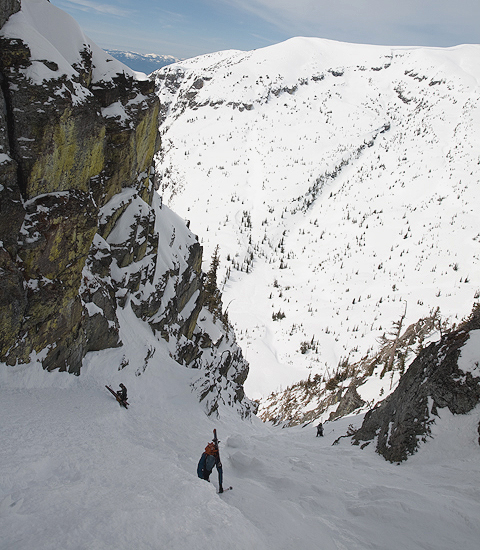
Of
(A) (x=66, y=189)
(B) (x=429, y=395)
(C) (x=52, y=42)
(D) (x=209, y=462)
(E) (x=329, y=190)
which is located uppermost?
(E) (x=329, y=190)

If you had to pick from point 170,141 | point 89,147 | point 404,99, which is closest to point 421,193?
point 404,99

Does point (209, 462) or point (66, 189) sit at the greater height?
point (66, 189)

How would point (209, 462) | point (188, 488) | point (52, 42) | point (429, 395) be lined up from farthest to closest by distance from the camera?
point (52, 42) → point (429, 395) → point (209, 462) → point (188, 488)

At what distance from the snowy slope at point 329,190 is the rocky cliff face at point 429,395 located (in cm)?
3076

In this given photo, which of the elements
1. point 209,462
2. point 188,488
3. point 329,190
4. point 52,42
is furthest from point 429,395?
point 329,190

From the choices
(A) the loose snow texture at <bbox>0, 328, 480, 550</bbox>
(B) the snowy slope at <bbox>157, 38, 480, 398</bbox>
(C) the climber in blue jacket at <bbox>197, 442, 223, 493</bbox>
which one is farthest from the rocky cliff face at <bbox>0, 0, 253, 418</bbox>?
(B) the snowy slope at <bbox>157, 38, 480, 398</bbox>

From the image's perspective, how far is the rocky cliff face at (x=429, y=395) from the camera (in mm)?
9805

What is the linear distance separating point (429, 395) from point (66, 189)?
14.8 metres

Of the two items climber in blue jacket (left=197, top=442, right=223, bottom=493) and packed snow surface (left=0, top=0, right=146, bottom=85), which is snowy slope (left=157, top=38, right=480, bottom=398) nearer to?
climber in blue jacket (left=197, top=442, right=223, bottom=493)

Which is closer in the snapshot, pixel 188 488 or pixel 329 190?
pixel 188 488

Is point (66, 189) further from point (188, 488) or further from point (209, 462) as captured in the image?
point (188, 488)

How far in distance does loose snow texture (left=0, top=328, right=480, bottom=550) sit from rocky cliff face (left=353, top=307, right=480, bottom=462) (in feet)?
1.27

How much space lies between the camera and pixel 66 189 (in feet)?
39.8

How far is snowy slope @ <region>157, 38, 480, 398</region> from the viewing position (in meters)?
51.2
